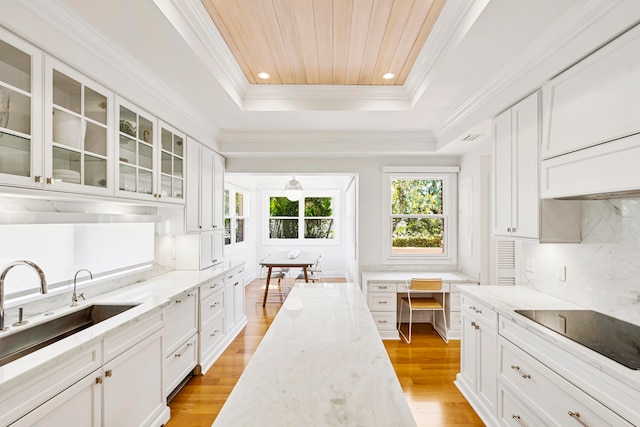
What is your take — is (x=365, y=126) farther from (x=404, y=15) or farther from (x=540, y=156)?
(x=540, y=156)

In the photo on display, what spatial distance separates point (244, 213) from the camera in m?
6.78

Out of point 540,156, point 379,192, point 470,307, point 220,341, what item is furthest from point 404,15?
point 220,341

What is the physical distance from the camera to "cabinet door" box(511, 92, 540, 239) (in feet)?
6.52

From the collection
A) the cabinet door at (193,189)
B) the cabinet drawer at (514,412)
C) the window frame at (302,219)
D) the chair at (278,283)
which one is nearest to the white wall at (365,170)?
the cabinet door at (193,189)

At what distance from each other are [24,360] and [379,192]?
3.73 metres

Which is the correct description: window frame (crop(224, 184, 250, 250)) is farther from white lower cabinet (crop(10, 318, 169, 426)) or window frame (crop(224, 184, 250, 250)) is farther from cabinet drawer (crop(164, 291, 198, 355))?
white lower cabinet (crop(10, 318, 169, 426))

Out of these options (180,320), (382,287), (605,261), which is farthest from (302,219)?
(605,261)

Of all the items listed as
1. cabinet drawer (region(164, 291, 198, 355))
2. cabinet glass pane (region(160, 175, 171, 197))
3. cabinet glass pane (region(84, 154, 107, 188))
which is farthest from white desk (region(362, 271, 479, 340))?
cabinet glass pane (region(84, 154, 107, 188))

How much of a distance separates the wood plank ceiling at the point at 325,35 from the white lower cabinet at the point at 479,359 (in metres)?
2.07

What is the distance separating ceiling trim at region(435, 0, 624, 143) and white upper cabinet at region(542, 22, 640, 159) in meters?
0.15

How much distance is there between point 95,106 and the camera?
6.03 feet

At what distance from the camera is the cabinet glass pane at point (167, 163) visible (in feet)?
8.68

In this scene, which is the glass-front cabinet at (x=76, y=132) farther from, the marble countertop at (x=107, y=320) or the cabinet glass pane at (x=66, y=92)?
the marble countertop at (x=107, y=320)

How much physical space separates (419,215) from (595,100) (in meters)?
2.78
